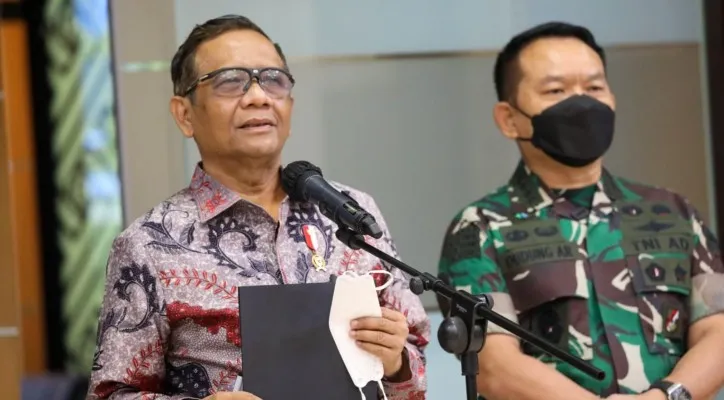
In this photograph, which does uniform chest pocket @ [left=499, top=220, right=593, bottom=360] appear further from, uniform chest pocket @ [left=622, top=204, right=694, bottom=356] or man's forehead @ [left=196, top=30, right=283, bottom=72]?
man's forehead @ [left=196, top=30, right=283, bottom=72]

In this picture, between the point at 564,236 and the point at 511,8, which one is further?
the point at 511,8

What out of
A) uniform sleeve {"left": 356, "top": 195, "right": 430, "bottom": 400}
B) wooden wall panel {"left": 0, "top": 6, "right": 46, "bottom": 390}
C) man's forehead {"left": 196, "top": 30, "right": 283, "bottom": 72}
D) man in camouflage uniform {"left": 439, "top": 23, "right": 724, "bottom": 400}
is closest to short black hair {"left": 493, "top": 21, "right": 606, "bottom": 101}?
man in camouflage uniform {"left": 439, "top": 23, "right": 724, "bottom": 400}

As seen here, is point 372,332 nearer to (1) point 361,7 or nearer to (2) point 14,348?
(1) point 361,7

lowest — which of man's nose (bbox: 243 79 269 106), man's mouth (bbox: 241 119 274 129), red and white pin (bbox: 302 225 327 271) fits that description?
red and white pin (bbox: 302 225 327 271)

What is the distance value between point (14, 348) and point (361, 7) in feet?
6.71

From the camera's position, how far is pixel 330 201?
215cm

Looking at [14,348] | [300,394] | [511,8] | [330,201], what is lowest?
[14,348]

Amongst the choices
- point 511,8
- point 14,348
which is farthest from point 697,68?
point 14,348

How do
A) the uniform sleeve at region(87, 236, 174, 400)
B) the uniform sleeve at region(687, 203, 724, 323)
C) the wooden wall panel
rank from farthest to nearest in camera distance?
the wooden wall panel, the uniform sleeve at region(687, 203, 724, 323), the uniform sleeve at region(87, 236, 174, 400)

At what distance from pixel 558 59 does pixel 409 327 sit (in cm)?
99

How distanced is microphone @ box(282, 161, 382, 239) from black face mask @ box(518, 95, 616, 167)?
2.92ft

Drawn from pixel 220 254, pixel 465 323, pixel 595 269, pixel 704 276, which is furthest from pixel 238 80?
pixel 704 276

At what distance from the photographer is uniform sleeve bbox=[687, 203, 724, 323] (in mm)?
3025

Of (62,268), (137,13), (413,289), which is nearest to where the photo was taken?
(413,289)
